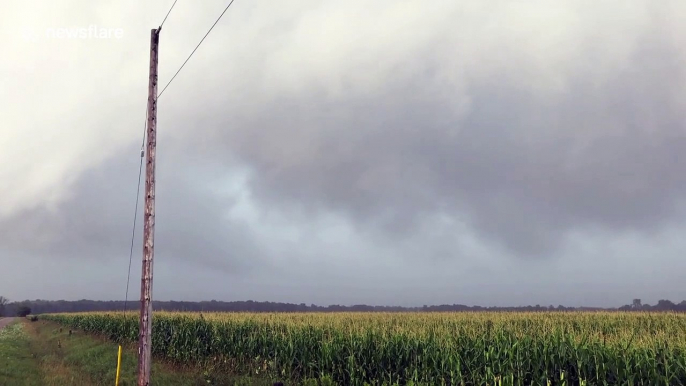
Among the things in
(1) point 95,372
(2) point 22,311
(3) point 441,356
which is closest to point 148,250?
(3) point 441,356

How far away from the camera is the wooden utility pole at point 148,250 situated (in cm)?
1448

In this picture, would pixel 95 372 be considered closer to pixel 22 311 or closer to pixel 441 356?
pixel 441 356

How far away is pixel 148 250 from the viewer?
48.0 ft

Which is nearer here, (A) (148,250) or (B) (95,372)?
(A) (148,250)

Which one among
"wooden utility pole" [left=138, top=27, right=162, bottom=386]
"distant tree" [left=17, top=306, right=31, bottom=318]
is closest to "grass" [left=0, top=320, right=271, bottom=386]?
"wooden utility pole" [left=138, top=27, right=162, bottom=386]

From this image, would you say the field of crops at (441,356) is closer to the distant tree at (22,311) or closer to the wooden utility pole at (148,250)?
the wooden utility pole at (148,250)

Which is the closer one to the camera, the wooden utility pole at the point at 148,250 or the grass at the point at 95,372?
the wooden utility pole at the point at 148,250

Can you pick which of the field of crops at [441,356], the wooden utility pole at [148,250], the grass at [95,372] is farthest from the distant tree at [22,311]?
the wooden utility pole at [148,250]

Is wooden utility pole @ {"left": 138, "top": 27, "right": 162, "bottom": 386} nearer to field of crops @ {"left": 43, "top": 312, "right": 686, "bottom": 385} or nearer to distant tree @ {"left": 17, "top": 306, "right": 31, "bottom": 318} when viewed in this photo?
field of crops @ {"left": 43, "top": 312, "right": 686, "bottom": 385}

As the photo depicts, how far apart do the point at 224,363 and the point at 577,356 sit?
15996mm

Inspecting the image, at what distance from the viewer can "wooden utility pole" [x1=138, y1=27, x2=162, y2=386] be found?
570 inches

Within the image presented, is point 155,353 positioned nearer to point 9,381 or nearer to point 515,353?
point 9,381

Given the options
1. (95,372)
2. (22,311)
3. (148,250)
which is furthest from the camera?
(22,311)

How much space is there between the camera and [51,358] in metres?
31.0
